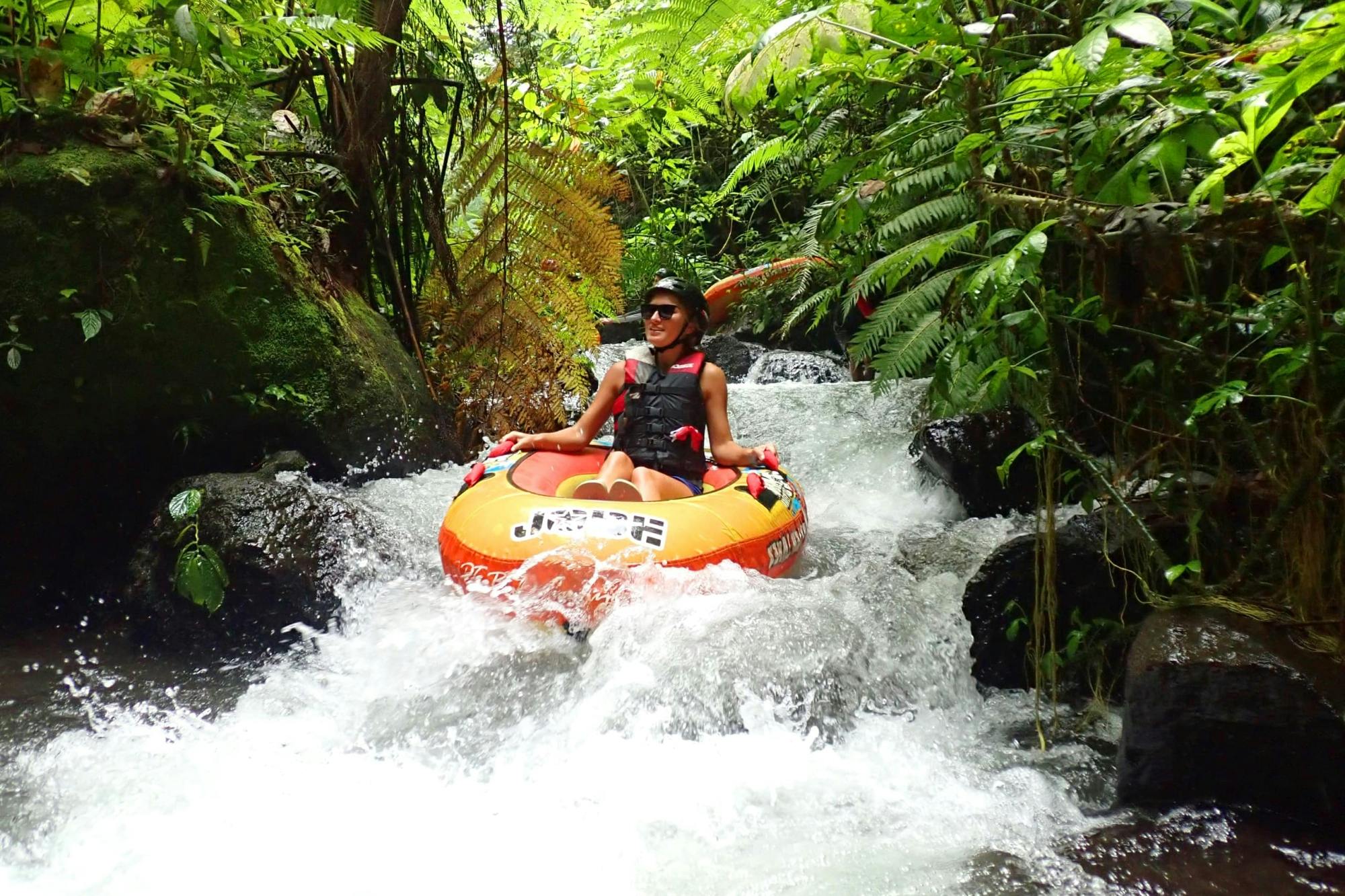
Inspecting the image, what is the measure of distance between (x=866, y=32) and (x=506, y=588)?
222cm

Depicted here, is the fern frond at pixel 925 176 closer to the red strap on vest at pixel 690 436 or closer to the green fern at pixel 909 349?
the green fern at pixel 909 349

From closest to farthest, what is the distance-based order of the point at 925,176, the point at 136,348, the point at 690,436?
the point at 925,176
the point at 136,348
the point at 690,436

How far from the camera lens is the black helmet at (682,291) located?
4.52m

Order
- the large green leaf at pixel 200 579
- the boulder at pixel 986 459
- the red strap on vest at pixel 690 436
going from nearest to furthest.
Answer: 1. the large green leaf at pixel 200 579
2. the red strap on vest at pixel 690 436
3. the boulder at pixel 986 459

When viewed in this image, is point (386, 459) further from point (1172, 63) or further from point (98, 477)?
point (1172, 63)

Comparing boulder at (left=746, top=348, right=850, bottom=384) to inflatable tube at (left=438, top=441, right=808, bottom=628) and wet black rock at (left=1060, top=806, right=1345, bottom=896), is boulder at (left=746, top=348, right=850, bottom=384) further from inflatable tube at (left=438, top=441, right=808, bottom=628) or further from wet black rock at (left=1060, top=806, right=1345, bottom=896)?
wet black rock at (left=1060, top=806, right=1345, bottom=896)

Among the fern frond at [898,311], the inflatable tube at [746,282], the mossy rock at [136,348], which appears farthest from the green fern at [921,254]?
the inflatable tube at [746,282]

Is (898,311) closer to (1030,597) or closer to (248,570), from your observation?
(1030,597)

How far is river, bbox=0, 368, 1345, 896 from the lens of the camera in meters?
2.13

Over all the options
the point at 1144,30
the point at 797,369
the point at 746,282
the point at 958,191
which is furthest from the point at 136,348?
the point at 797,369

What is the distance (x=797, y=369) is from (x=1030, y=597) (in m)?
5.84

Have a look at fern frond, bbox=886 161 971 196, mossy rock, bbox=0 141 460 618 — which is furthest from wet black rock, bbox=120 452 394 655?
fern frond, bbox=886 161 971 196

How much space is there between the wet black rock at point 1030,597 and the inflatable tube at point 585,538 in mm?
934

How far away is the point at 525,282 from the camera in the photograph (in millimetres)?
4996
